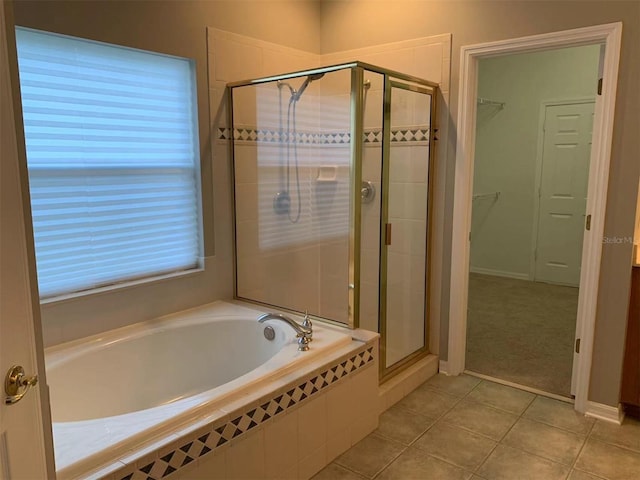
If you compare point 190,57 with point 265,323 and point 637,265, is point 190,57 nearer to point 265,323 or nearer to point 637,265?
point 265,323

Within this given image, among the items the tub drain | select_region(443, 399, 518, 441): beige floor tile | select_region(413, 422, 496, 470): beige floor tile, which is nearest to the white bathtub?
the tub drain

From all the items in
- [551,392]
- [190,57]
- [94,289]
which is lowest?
[551,392]

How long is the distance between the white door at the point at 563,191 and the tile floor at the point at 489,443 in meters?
2.93

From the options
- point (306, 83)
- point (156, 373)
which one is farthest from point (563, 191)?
point (156, 373)

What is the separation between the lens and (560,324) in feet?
14.2

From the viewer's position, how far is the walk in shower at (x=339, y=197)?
2766 millimetres

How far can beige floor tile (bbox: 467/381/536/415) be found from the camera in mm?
2918

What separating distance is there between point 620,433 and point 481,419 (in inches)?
27.3

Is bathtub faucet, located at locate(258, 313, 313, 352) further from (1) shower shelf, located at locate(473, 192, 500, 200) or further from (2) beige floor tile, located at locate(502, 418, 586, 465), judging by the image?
(1) shower shelf, located at locate(473, 192, 500, 200)

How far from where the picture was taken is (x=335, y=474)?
2.31 m

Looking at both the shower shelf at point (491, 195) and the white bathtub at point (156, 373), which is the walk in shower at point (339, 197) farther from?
the shower shelf at point (491, 195)

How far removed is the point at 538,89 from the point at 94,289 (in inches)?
192

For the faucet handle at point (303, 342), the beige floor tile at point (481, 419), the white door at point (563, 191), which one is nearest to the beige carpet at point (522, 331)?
the white door at point (563, 191)

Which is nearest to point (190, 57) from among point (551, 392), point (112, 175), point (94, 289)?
point (112, 175)
